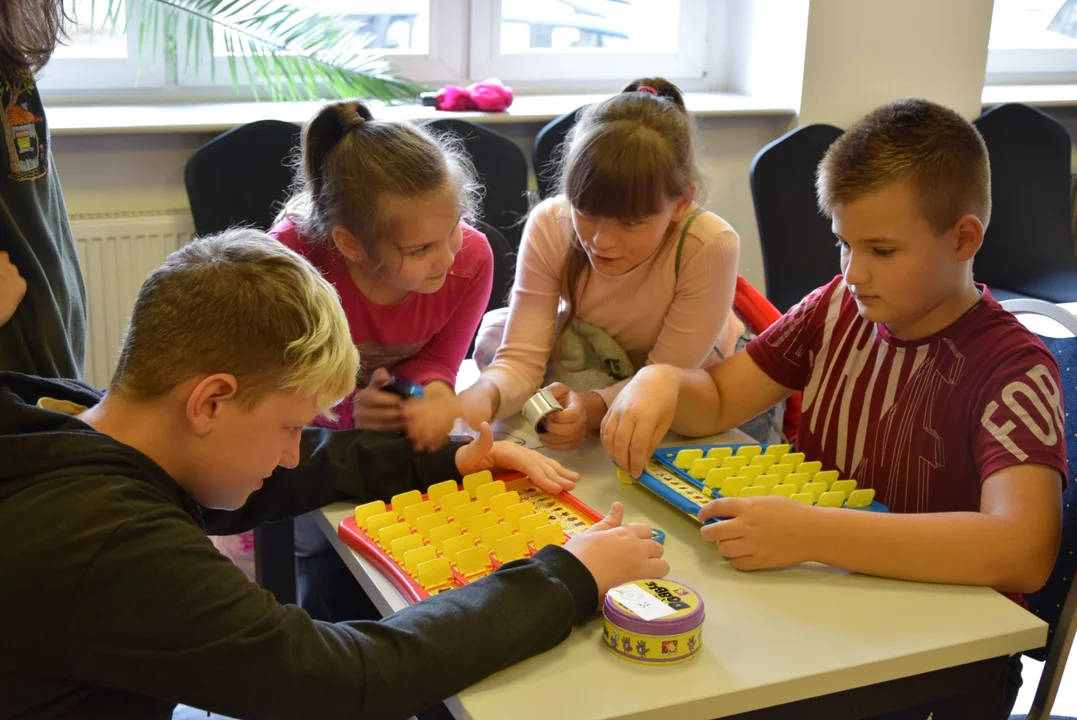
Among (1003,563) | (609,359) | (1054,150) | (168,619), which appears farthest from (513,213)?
(168,619)

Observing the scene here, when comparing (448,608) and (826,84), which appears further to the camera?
(826,84)

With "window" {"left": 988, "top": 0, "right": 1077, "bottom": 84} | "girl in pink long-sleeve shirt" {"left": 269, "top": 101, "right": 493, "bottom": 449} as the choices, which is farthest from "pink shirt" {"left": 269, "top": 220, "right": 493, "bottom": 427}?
"window" {"left": 988, "top": 0, "right": 1077, "bottom": 84}

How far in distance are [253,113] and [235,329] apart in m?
1.94

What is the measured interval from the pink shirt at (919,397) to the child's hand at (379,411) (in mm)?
487

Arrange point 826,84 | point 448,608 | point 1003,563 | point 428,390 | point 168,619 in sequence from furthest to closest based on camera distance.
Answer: point 826,84, point 428,390, point 1003,563, point 448,608, point 168,619

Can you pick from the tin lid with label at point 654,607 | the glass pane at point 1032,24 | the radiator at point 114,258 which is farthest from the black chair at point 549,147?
the tin lid with label at point 654,607

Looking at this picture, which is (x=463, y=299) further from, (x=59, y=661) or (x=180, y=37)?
(x=180, y=37)

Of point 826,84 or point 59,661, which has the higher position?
point 826,84

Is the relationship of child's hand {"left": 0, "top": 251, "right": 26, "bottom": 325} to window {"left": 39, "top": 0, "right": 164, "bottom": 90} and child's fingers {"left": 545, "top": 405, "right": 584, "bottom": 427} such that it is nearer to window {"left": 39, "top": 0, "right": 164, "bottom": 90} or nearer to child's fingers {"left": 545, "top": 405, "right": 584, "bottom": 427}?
A: child's fingers {"left": 545, "top": 405, "right": 584, "bottom": 427}

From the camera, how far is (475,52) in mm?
3023

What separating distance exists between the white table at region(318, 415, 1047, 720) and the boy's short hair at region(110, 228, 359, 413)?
234 mm

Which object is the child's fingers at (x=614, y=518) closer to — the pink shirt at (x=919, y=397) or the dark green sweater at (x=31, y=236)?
the pink shirt at (x=919, y=397)

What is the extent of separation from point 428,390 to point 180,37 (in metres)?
1.68

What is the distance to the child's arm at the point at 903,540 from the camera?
3.43 ft
